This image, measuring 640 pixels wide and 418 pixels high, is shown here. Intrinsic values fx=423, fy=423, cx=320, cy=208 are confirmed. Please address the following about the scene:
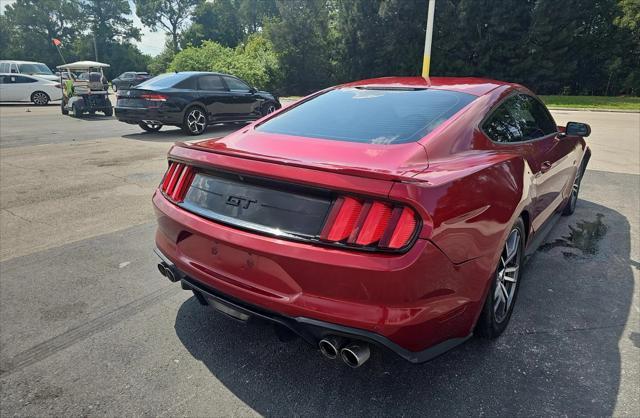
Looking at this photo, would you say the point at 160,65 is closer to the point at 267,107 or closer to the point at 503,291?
the point at 267,107

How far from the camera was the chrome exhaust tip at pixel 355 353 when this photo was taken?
1837 mm

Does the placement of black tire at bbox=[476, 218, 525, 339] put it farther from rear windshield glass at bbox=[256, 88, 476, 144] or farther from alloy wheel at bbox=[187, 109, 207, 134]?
alloy wheel at bbox=[187, 109, 207, 134]

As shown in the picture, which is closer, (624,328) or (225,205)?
(225,205)

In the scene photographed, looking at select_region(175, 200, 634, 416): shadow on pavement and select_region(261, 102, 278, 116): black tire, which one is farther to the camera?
select_region(261, 102, 278, 116): black tire

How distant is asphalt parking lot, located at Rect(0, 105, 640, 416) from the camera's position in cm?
209

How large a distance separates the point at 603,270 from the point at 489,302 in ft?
6.07

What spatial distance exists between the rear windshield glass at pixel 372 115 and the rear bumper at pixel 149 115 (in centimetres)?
804

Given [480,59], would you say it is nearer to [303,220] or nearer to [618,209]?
[618,209]

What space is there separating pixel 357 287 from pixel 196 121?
9992 mm

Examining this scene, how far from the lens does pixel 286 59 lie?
34.6 m

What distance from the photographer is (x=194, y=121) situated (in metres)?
10.8

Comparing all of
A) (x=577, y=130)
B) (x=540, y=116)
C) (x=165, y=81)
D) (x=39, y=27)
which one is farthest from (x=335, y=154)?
(x=39, y=27)

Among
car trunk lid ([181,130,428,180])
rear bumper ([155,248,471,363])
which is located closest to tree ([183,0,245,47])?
car trunk lid ([181,130,428,180])

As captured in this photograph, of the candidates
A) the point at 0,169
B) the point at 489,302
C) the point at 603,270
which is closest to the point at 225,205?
the point at 489,302
